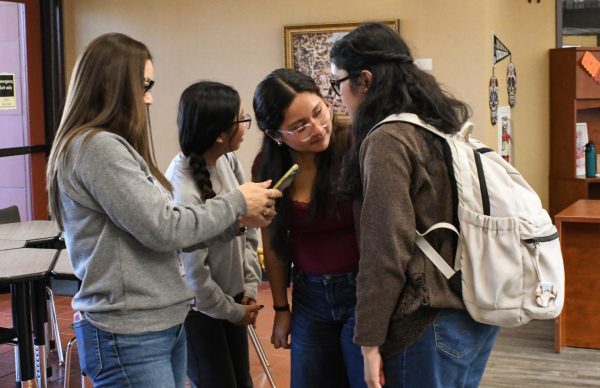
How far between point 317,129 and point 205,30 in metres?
4.01

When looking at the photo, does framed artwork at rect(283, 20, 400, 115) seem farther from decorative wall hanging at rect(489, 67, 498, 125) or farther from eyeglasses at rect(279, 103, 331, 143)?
eyeglasses at rect(279, 103, 331, 143)

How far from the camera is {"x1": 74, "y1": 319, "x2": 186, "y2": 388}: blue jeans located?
179 centimetres

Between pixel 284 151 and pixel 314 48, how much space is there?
11.7 feet

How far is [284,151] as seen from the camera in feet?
7.27

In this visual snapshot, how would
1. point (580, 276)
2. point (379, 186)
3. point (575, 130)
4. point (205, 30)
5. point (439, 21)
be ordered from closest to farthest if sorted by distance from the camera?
point (379, 186), point (580, 276), point (439, 21), point (205, 30), point (575, 130)

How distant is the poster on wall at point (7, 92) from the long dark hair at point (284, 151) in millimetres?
4111

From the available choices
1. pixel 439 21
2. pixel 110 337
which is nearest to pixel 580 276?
pixel 439 21

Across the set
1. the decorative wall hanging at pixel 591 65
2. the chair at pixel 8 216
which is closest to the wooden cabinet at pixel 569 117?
the decorative wall hanging at pixel 591 65

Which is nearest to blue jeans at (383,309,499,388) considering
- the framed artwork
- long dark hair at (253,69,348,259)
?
long dark hair at (253,69,348,259)

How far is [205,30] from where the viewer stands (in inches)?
233

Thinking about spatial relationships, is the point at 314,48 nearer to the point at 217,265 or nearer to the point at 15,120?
the point at 15,120

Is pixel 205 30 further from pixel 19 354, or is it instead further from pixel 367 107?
pixel 367 107

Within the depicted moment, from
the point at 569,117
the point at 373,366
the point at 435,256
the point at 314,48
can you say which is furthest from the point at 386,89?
the point at 569,117

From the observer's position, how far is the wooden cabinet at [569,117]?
21.7ft
